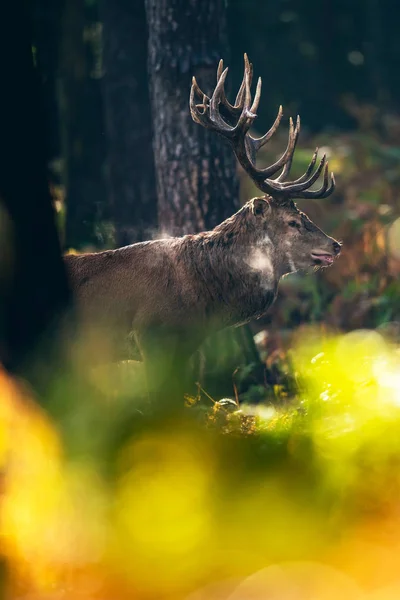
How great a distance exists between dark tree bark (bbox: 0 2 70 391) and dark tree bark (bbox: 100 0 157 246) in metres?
5.83

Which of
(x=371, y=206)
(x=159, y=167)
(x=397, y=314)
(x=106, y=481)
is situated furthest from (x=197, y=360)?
(x=371, y=206)

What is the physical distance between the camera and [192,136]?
9.73 meters

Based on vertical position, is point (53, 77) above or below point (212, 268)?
above

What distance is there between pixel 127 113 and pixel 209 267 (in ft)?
19.1

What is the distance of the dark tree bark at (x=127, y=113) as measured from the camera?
13.2 metres

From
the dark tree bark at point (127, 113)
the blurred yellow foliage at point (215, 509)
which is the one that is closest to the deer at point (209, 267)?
the blurred yellow foliage at point (215, 509)

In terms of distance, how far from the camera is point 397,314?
12383 millimetres

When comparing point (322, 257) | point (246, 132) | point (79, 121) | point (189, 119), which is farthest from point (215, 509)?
point (79, 121)

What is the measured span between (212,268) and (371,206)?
26.4 feet

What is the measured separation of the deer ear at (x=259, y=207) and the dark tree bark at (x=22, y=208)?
75.0 inches

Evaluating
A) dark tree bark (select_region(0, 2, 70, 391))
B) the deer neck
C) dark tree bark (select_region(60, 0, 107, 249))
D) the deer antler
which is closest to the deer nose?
the deer antler

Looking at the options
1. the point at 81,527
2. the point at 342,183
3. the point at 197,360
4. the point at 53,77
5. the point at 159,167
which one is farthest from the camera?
the point at 342,183

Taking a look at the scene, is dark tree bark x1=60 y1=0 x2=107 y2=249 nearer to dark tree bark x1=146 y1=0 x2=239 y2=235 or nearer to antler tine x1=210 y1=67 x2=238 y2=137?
dark tree bark x1=146 y1=0 x2=239 y2=235

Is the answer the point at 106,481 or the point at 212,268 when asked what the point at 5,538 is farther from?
the point at 212,268
